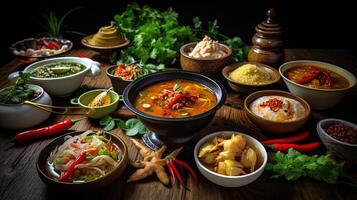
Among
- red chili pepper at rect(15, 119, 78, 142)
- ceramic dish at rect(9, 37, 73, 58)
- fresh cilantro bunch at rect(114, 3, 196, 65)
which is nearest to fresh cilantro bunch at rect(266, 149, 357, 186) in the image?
red chili pepper at rect(15, 119, 78, 142)

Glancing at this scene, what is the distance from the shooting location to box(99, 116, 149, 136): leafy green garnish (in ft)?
7.62

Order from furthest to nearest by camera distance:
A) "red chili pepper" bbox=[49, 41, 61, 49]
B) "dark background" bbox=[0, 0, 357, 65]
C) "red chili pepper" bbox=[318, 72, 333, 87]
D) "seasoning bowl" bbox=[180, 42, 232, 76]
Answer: "dark background" bbox=[0, 0, 357, 65] → "red chili pepper" bbox=[49, 41, 61, 49] → "seasoning bowl" bbox=[180, 42, 232, 76] → "red chili pepper" bbox=[318, 72, 333, 87]

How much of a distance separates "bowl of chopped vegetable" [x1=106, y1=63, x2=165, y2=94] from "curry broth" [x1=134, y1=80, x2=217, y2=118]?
0.35 metres

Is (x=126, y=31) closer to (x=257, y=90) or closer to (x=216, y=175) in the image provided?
(x=257, y=90)

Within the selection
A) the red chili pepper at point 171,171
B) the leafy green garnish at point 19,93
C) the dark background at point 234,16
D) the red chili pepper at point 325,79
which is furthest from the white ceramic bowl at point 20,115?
the red chili pepper at point 325,79

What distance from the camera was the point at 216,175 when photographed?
5.72 ft

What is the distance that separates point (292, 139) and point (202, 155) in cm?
77

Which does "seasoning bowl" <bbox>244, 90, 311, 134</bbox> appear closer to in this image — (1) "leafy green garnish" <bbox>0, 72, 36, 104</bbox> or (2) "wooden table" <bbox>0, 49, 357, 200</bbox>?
(2) "wooden table" <bbox>0, 49, 357, 200</bbox>

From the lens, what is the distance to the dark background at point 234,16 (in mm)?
4020

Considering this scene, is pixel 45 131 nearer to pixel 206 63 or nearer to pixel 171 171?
pixel 171 171

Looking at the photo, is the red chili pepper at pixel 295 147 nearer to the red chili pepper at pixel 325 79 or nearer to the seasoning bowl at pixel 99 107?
the red chili pepper at pixel 325 79

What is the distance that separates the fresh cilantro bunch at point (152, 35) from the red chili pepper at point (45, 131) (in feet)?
3.77

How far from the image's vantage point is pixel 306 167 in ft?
6.19

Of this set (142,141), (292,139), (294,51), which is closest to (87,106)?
(142,141)
